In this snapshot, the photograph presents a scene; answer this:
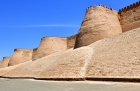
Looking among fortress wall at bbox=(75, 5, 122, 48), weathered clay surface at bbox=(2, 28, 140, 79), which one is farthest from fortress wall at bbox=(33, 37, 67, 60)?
weathered clay surface at bbox=(2, 28, 140, 79)

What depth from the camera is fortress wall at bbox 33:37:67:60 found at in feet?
108

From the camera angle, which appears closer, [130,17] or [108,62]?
[108,62]

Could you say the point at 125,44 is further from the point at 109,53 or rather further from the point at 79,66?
the point at 79,66

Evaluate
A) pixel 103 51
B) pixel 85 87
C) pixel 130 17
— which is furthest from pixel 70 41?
pixel 85 87

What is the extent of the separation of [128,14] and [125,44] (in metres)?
9.45

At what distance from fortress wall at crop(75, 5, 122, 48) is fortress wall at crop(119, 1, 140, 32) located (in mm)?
566

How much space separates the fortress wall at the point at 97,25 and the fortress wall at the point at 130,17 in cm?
57

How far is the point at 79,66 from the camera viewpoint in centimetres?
1324

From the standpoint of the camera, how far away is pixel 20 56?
43.9 m

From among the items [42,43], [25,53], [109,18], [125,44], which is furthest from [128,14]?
[25,53]

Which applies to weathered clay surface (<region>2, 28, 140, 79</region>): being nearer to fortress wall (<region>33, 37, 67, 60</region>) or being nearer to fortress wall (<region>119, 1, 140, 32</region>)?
fortress wall (<region>119, 1, 140, 32</region>)

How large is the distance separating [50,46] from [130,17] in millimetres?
16640

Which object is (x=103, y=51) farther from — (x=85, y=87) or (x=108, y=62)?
(x=85, y=87)

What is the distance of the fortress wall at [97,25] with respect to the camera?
19281mm
